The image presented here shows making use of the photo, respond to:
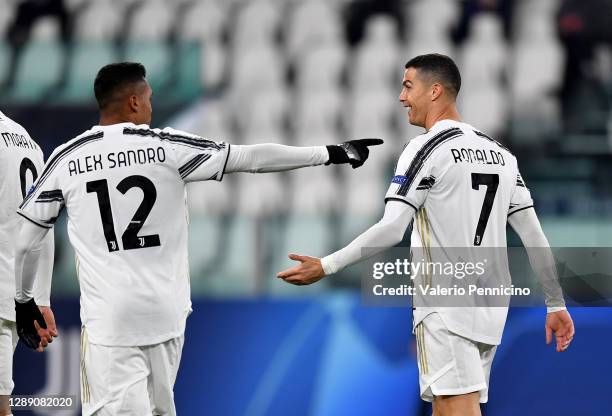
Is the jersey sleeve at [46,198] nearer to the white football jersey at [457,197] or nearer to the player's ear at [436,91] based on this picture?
the white football jersey at [457,197]

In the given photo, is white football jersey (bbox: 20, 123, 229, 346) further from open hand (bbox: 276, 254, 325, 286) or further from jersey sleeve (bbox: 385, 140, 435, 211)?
jersey sleeve (bbox: 385, 140, 435, 211)

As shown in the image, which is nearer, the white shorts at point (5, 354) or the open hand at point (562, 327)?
the open hand at point (562, 327)

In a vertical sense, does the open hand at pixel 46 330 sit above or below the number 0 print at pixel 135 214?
below

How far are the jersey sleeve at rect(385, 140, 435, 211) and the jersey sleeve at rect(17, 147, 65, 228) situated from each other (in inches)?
51.3

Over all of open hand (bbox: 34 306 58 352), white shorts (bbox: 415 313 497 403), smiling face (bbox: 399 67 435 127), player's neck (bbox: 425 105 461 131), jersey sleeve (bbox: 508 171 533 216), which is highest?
smiling face (bbox: 399 67 435 127)

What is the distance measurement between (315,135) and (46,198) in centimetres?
390

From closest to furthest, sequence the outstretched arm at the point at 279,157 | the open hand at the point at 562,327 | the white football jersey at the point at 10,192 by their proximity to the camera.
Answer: the outstretched arm at the point at 279,157 < the open hand at the point at 562,327 < the white football jersey at the point at 10,192

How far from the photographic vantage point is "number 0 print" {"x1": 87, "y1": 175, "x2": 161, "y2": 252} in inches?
143

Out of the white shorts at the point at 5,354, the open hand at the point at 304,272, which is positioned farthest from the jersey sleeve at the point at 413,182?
the white shorts at the point at 5,354

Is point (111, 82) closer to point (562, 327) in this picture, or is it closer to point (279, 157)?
point (279, 157)

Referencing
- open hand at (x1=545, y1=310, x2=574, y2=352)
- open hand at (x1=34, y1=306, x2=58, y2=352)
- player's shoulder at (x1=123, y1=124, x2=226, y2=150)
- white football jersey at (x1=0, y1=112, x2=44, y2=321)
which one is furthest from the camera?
white football jersey at (x1=0, y1=112, x2=44, y2=321)

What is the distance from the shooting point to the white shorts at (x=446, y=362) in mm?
3729

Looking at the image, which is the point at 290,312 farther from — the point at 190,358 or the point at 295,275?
the point at 295,275

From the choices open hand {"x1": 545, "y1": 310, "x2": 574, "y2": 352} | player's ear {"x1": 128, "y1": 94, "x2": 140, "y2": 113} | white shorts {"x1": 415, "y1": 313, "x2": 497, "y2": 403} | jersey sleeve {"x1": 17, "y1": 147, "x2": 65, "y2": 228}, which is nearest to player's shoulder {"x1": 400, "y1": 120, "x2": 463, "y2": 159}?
white shorts {"x1": 415, "y1": 313, "x2": 497, "y2": 403}
